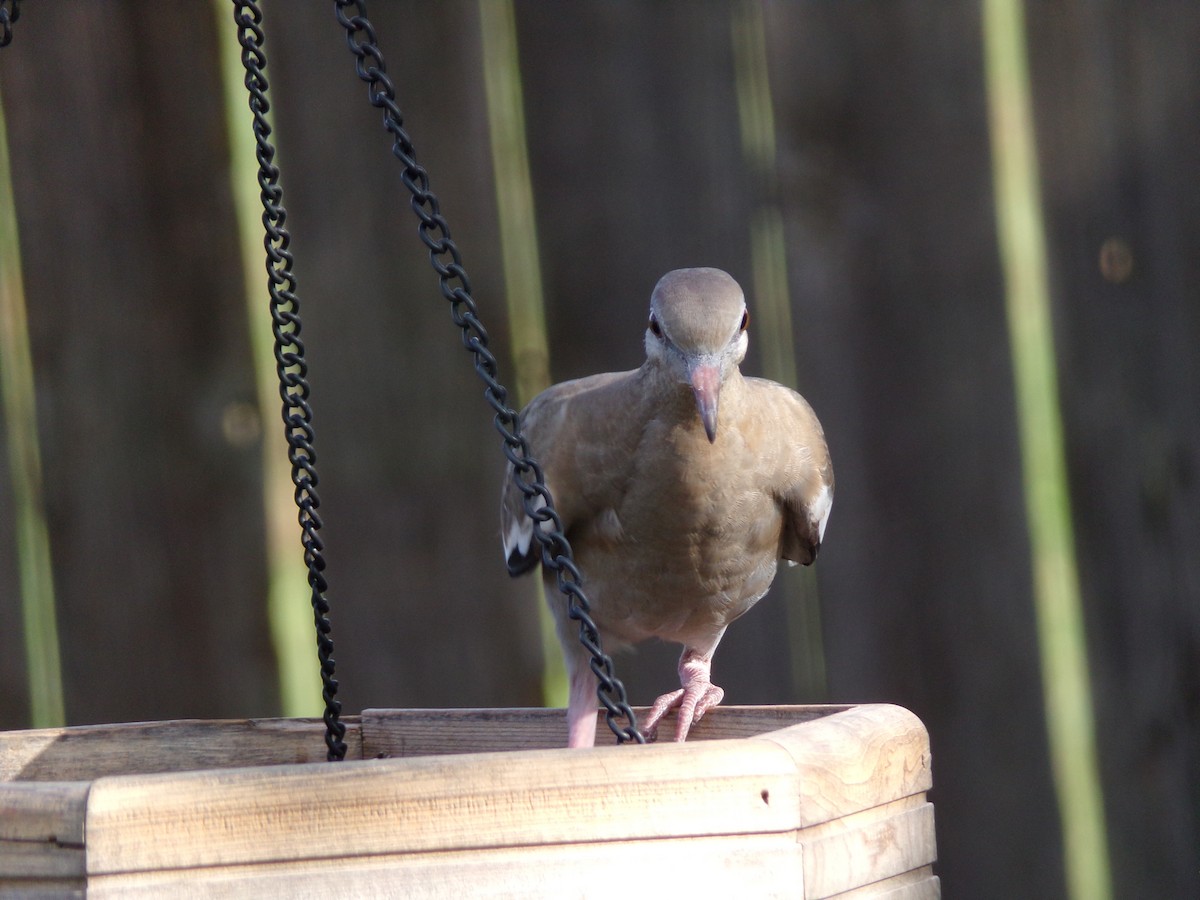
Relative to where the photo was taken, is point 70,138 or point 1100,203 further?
point 70,138

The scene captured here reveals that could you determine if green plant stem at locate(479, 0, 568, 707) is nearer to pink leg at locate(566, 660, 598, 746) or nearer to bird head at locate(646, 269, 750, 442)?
pink leg at locate(566, 660, 598, 746)

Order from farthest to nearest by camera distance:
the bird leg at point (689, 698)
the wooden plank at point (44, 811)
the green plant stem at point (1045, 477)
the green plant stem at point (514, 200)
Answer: the green plant stem at point (514, 200), the green plant stem at point (1045, 477), the bird leg at point (689, 698), the wooden plank at point (44, 811)

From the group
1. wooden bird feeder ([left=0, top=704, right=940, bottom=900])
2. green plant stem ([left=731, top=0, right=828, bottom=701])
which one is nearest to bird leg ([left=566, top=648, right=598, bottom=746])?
green plant stem ([left=731, top=0, right=828, bottom=701])

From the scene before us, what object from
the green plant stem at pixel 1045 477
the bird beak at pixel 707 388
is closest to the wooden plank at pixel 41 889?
the bird beak at pixel 707 388

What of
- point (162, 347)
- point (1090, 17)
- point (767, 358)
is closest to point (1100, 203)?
point (1090, 17)

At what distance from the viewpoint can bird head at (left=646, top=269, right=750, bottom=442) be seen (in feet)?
5.08

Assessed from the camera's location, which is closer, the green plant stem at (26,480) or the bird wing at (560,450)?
the bird wing at (560,450)

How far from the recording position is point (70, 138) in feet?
7.43

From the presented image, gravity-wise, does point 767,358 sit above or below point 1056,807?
above

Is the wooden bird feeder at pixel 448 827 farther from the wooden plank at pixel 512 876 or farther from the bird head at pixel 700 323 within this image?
the bird head at pixel 700 323

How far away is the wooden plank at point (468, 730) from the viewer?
1.71 meters

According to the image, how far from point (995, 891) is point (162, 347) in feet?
5.60

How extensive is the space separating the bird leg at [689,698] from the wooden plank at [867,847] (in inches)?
21.2

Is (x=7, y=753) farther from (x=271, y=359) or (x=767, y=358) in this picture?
(x=767, y=358)
